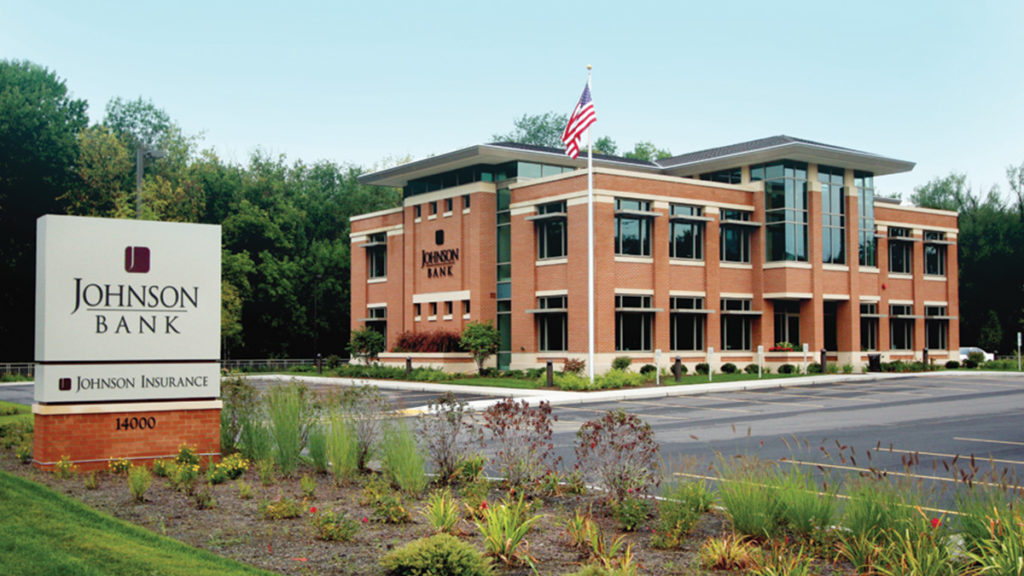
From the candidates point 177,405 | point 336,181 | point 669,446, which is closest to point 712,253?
point 669,446

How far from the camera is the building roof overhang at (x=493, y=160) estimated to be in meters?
43.4

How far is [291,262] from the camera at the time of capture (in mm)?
63031

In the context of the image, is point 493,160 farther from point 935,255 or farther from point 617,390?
point 935,255

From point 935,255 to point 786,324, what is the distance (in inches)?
547

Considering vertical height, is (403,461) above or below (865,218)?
below

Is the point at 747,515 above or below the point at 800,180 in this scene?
below

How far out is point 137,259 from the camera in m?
13.4

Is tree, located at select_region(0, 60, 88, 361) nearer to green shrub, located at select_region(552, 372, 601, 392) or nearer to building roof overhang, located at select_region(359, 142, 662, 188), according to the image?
building roof overhang, located at select_region(359, 142, 662, 188)

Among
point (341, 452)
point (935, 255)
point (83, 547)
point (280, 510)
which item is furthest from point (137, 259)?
point (935, 255)

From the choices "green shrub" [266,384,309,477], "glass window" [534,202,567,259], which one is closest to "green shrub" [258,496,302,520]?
"green shrub" [266,384,309,477]

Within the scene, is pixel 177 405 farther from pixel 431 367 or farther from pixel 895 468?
pixel 431 367

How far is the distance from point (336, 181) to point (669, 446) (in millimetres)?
62792

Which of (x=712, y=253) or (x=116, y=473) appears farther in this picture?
(x=712, y=253)

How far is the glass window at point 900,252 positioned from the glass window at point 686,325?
46.2 ft
